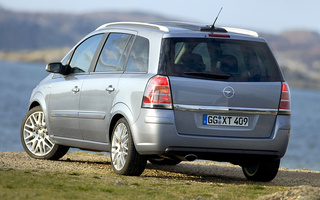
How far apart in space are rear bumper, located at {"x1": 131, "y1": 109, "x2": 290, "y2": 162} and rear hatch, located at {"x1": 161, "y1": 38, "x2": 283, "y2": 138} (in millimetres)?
69

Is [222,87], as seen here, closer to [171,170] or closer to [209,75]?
[209,75]

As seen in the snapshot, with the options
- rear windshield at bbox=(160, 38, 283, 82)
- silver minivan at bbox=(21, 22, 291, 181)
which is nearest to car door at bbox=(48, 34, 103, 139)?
silver minivan at bbox=(21, 22, 291, 181)

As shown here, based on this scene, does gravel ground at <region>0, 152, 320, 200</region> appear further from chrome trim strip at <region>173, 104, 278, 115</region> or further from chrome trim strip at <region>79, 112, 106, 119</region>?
chrome trim strip at <region>173, 104, 278, 115</region>

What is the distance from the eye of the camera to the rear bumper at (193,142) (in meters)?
7.34

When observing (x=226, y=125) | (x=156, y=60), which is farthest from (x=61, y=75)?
(x=226, y=125)

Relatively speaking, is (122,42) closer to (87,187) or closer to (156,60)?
(156,60)

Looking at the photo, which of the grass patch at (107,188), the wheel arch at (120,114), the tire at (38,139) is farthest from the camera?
the tire at (38,139)

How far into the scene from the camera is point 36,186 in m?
6.49

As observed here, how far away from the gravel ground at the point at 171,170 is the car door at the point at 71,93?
51cm

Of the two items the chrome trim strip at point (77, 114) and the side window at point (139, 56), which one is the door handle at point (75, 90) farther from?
the side window at point (139, 56)

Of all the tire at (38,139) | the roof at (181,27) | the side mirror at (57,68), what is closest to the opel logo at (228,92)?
the roof at (181,27)

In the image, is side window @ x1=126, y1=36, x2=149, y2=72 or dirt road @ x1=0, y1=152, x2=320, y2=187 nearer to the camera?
side window @ x1=126, y1=36, x2=149, y2=72

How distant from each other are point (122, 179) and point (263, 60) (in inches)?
85.4

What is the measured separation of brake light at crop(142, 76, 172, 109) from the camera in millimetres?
7340
